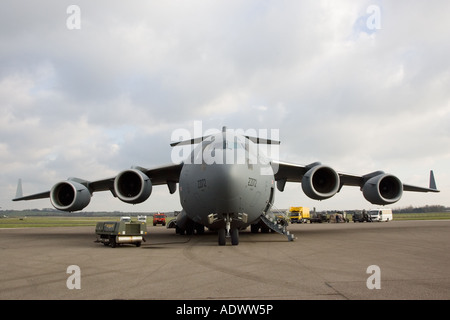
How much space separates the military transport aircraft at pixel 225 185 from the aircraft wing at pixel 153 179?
0.05 metres

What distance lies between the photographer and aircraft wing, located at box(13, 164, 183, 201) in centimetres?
1748

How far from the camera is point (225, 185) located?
444 inches

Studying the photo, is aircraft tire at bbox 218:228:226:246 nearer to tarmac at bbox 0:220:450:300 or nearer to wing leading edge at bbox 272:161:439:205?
tarmac at bbox 0:220:450:300

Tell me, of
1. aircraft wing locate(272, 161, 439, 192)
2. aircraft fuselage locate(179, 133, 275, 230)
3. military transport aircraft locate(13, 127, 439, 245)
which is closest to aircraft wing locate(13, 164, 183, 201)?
military transport aircraft locate(13, 127, 439, 245)

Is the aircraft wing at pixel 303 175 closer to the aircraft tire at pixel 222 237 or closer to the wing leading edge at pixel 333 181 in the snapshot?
the wing leading edge at pixel 333 181

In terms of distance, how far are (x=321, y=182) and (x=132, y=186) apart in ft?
30.5

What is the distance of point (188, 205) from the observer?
13383 millimetres

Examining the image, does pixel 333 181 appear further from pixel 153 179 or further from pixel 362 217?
pixel 362 217

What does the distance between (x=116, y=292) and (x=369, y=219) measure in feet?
148

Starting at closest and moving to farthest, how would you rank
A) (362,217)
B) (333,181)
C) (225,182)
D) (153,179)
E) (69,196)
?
(225,182) < (333,181) < (69,196) < (153,179) < (362,217)

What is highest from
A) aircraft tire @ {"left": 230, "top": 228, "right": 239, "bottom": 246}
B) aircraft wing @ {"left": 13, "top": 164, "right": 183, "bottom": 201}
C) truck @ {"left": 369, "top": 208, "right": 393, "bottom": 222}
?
aircraft wing @ {"left": 13, "top": 164, "right": 183, "bottom": 201}

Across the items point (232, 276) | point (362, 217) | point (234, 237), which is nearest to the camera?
point (232, 276)

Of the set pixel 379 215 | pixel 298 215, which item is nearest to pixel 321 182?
pixel 298 215

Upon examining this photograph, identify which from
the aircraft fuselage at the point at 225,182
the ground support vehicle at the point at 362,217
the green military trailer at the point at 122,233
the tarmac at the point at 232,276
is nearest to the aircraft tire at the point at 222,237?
the aircraft fuselage at the point at 225,182
